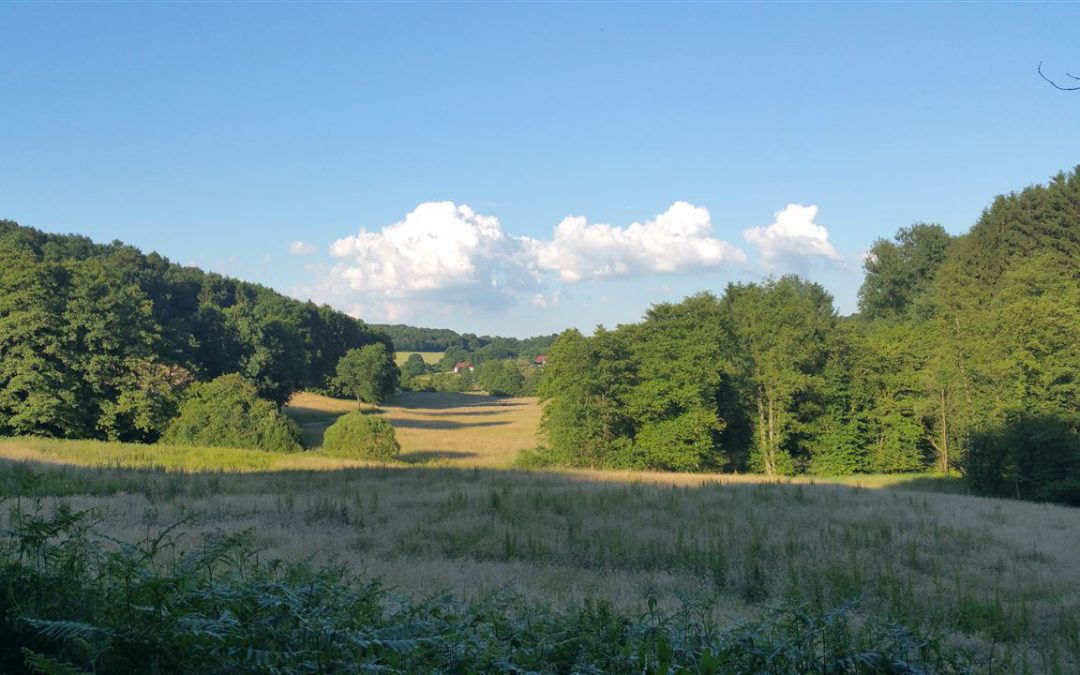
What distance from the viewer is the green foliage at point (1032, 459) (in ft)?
119

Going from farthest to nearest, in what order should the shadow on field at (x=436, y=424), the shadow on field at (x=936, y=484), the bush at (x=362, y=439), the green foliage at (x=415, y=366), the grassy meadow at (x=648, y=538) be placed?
1. the green foliage at (x=415, y=366)
2. the shadow on field at (x=436, y=424)
3. the bush at (x=362, y=439)
4. the shadow on field at (x=936, y=484)
5. the grassy meadow at (x=648, y=538)

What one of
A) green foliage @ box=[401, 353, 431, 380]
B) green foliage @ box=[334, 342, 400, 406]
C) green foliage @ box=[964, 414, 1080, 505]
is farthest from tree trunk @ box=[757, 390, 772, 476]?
green foliage @ box=[401, 353, 431, 380]

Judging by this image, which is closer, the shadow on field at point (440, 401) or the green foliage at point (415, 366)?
the shadow on field at point (440, 401)

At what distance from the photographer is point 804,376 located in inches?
1980

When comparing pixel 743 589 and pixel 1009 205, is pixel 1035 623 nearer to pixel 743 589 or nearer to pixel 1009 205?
pixel 743 589

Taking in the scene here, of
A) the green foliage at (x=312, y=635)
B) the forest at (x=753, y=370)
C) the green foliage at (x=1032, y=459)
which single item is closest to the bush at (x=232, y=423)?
the forest at (x=753, y=370)

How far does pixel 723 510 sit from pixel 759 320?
36.9 metres

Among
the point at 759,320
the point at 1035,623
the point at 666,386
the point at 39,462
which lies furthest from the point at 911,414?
the point at 39,462

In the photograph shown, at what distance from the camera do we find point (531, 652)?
4.06 meters

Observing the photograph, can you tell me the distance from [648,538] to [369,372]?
75291 millimetres

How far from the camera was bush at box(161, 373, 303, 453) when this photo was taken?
150 ft

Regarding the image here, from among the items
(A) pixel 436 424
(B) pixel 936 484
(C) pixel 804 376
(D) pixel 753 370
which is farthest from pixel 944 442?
(A) pixel 436 424

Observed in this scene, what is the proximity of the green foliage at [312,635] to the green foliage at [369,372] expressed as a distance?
272ft

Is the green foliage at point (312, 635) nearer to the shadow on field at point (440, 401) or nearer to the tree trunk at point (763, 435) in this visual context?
the tree trunk at point (763, 435)
